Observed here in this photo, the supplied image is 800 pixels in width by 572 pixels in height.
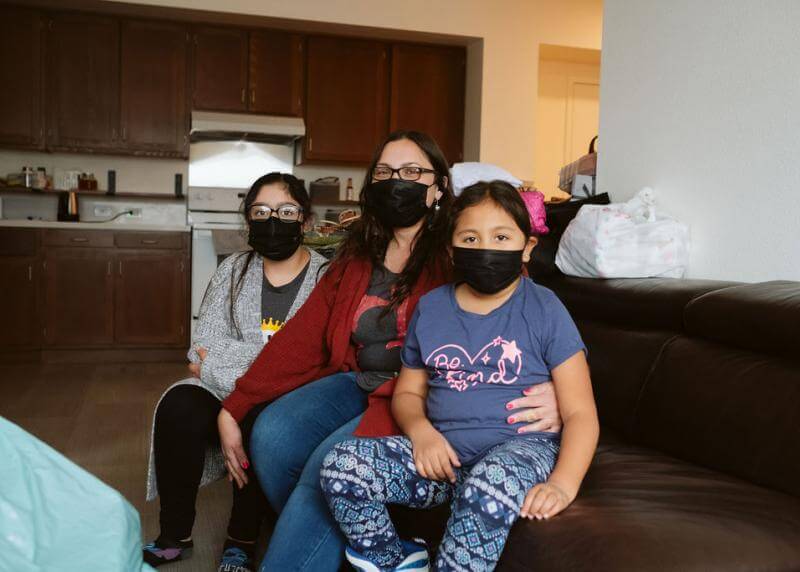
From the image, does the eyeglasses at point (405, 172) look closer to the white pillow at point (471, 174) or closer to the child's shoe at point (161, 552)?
the white pillow at point (471, 174)

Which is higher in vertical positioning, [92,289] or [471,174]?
[471,174]

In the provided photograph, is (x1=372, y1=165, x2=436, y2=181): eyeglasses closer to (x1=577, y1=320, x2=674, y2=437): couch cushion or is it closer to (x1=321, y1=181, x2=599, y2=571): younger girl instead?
(x1=321, y1=181, x2=599, y2=571): younger girl

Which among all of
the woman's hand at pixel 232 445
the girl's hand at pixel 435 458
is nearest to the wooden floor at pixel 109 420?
the woman's hand at pixel 232 445

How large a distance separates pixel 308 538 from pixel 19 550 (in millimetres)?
610

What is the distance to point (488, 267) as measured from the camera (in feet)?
5.10

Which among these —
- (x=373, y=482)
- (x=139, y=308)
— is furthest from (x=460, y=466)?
(x=139, y=308)

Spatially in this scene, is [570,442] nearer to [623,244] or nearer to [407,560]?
[407,560]

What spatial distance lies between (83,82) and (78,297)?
1.51m

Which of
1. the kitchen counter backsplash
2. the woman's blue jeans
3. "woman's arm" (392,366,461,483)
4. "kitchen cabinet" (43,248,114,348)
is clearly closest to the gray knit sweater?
the woman's blue jeans

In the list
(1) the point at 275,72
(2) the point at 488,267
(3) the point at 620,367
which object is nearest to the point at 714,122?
(3) the point at 620,367

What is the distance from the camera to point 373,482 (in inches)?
55.5

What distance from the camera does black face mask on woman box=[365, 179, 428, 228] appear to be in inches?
73.6

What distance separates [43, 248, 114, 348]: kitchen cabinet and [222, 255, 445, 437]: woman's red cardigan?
3716 mm

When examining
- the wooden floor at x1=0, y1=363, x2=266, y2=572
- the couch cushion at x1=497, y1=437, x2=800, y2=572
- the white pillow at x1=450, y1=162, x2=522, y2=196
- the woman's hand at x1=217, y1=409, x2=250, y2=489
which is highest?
the white pillow at x1=450, y1=162, x2=522, y2=196
